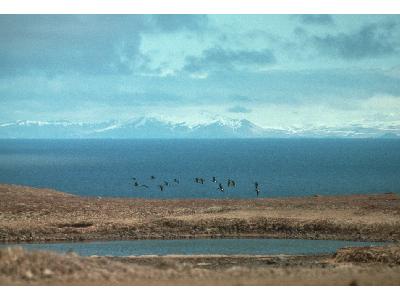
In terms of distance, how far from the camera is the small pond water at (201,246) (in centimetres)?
3797

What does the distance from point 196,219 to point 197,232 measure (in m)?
2.16

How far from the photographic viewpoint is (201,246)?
4003 cm

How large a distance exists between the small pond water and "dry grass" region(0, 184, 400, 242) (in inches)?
57.1

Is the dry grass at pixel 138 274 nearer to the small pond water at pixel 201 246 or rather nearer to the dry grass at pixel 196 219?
the small pond water at pixel 201 246

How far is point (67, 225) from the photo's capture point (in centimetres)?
4462

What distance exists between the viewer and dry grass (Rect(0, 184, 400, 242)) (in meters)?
43.1

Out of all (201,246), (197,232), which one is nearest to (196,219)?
(197,232)

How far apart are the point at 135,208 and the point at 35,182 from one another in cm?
6492

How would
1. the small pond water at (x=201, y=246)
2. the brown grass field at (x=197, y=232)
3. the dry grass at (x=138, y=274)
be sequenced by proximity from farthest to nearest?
the small pond water at (x=201, y=246) → the brown grass field at (x=197, y=232) → the dry grass at (x=138, y=274)

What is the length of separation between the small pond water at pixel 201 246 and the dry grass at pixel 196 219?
1.45 meters

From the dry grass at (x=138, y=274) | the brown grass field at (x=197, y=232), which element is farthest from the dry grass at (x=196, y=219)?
the dry grass at (x=138, y=274)

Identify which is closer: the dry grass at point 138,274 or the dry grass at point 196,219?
the dry grass at point 138,274
